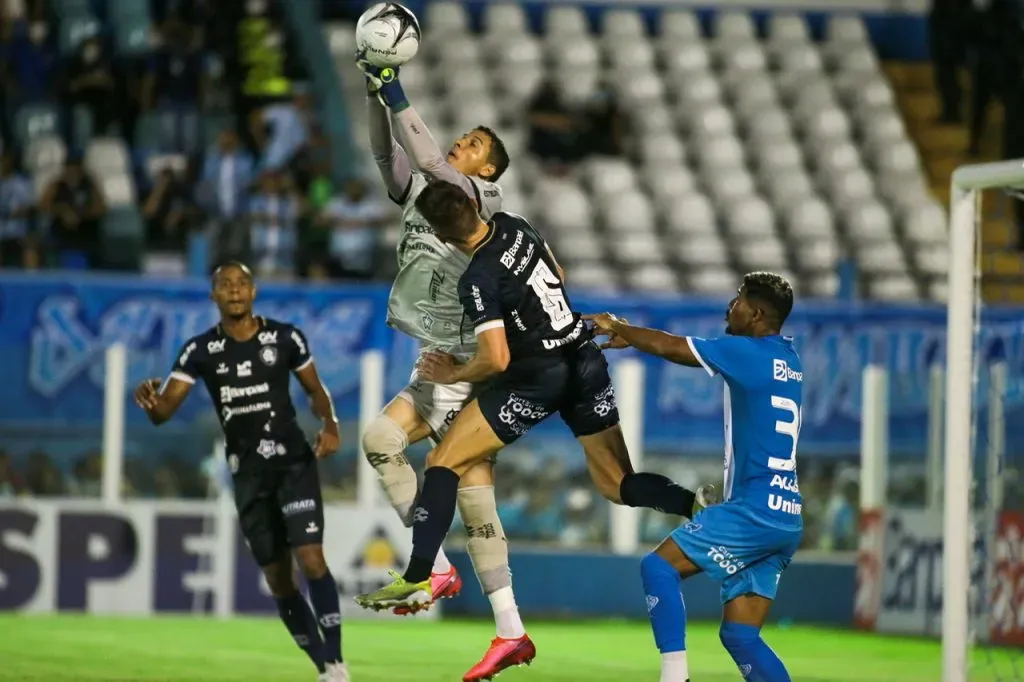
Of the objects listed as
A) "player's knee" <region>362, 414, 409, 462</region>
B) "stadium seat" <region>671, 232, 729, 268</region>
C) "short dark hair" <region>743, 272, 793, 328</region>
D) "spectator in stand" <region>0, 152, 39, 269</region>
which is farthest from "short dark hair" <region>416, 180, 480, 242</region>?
"stadium seat" <region>671, 232, 729, 268</region>

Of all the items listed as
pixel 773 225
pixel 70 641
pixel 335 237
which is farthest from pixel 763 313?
pixel 773 225

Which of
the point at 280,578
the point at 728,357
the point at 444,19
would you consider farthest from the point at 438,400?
the point at 444,19

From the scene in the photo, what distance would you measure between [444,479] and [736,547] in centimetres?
134

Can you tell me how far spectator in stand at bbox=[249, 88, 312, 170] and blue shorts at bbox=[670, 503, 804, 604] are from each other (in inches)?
411

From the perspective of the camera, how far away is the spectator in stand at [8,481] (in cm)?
1410

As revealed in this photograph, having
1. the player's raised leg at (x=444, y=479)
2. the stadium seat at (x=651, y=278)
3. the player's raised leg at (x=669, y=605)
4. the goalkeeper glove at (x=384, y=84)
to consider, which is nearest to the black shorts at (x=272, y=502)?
the player's raised leg at (x=444, y=479)

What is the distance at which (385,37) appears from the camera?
7.86 m

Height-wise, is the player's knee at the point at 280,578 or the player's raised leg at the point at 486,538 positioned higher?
the player's raised leg at the point at 486,538

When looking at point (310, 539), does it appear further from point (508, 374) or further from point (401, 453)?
point (508, 374)

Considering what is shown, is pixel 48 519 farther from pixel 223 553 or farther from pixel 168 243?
pixel 168 243

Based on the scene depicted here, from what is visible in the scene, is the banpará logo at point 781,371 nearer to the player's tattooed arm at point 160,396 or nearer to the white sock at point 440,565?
the white sock at point 440,565

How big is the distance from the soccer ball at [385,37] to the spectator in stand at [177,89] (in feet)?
32.9

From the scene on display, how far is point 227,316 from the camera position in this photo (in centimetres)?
942

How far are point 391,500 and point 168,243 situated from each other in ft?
27.2
